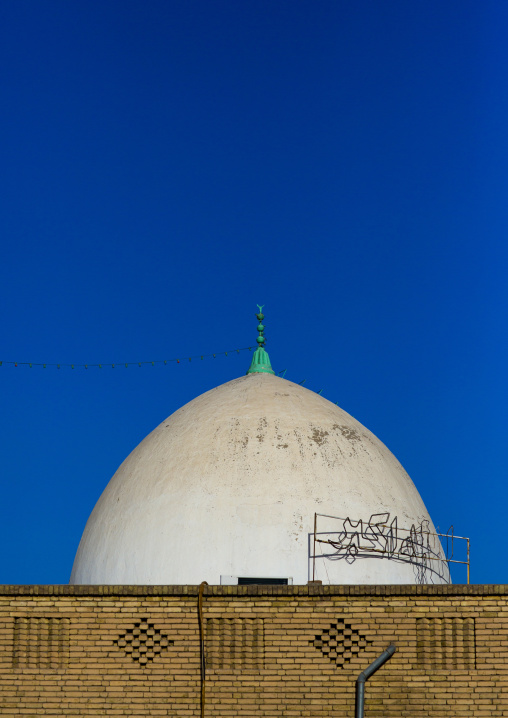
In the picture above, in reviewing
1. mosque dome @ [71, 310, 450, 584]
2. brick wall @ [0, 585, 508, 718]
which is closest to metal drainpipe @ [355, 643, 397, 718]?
brick wall @ [0, 585, 508, 718]

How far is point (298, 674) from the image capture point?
10727 millimetres

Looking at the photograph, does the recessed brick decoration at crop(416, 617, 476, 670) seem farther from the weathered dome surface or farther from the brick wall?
the weathered dome surface

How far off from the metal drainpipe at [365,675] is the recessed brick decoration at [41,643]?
3.33m

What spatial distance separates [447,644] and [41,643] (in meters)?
4.63

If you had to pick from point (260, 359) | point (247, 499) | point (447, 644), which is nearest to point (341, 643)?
point (447, 644)

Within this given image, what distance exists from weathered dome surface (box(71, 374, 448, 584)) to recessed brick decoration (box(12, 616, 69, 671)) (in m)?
2.63

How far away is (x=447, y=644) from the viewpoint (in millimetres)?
10688

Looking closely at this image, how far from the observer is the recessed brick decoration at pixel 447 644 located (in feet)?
35.0

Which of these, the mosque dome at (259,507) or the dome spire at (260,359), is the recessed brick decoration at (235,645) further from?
the dome spire at (260,359)

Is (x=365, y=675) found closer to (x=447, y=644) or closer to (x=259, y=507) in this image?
(x=447, y=644)

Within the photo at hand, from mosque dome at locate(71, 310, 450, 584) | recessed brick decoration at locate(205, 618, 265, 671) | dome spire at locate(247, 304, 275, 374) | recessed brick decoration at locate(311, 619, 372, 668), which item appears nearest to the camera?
recessed brick decoration at locate(311, 619, 372, 668)

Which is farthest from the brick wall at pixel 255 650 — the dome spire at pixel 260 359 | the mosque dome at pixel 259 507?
the dome spire at pixel 260 359

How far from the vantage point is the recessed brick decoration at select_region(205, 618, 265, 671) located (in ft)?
35.5

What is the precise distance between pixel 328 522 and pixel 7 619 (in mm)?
4706
